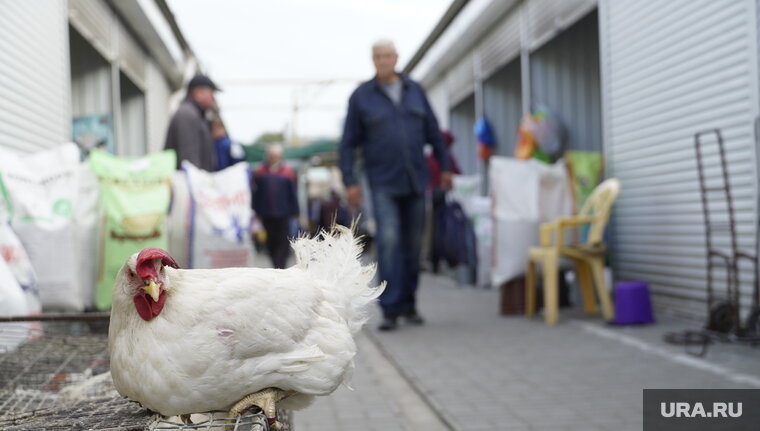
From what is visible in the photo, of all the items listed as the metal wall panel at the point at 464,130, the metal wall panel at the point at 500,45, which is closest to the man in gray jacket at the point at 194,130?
the metal wall panel at the point at 500,45

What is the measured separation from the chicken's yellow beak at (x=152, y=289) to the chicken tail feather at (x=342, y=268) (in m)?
0.58

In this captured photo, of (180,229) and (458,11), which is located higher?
(458,11)

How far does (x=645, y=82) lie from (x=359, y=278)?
5.98 metres

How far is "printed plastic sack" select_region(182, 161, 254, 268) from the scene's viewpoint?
5898mm

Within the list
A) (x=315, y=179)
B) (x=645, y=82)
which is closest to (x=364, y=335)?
(x=645, y=82)

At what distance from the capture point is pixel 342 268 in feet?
8.20

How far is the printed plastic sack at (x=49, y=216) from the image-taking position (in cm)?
448

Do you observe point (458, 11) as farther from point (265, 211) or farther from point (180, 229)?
point (180, 229)

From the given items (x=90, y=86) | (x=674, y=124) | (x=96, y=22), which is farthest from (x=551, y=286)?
(x=90, y=86)

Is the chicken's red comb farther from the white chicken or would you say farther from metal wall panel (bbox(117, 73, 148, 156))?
metal wall panel (bbox(117, 73, 148, 156))

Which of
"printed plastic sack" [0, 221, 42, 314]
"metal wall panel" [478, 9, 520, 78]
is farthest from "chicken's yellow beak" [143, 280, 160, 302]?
"metal wall panel" [478, 9, 520, 78]

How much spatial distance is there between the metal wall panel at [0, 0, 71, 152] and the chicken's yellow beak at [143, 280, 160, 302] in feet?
13.9

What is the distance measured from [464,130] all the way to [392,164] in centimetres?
1094

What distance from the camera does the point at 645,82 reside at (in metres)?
7.70
